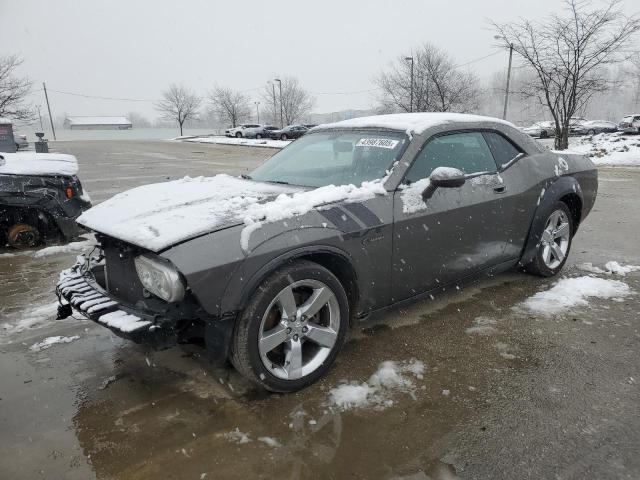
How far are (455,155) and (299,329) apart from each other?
1.87 m

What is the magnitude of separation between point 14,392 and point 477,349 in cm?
292

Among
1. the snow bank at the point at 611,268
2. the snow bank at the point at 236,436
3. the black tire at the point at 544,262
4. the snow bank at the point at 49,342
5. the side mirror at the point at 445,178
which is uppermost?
the side mirror at the point at 445,178

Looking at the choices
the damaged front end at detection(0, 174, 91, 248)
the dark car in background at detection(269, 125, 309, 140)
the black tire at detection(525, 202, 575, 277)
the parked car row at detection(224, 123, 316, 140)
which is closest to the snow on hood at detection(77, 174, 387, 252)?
the black tire at detection(525, 202, 575, 277)

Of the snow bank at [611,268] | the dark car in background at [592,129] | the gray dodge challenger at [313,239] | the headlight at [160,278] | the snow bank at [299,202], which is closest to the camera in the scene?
the headlight at [160,278]

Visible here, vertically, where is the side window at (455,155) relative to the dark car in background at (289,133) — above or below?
above

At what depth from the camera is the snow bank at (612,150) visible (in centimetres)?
1702

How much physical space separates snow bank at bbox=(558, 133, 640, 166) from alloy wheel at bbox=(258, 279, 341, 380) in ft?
51.5

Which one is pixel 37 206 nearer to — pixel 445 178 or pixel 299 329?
pixel 299 329

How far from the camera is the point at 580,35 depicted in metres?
18.7

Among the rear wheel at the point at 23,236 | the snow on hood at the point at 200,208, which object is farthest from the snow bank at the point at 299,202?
the rear wheel at the point at 23,236

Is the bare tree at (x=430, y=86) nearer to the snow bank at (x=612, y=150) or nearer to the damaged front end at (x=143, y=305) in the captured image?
the snow bank at (x=612, y=150)

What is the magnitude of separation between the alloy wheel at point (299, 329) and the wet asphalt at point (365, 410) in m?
0.18

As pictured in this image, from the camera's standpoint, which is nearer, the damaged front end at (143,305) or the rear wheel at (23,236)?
the damaged front end at (143,305)

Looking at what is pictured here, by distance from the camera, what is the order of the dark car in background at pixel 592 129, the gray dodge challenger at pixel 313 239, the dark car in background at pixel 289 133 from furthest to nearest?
1. the dark car in background at pixel 289 133
2. the dark car in background at pixel 592 129
3. the gray dodge challenger at pixel 313 239
